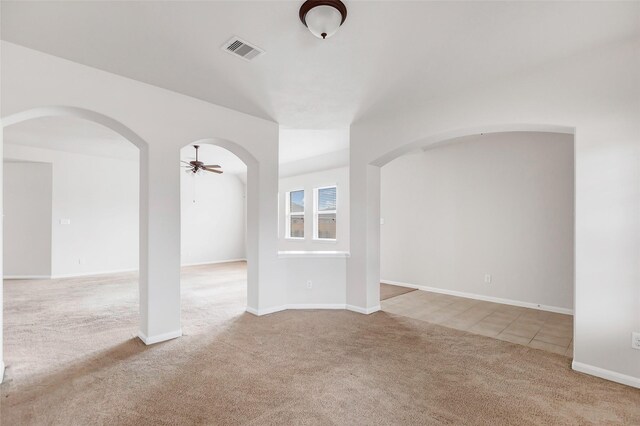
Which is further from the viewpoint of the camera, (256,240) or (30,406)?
(256,240)

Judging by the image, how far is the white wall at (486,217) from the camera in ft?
14.8

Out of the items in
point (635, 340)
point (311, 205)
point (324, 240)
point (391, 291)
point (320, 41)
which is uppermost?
point (320, 41)

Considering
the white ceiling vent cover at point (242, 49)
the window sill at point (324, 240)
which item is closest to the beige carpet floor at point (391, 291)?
the window sill at point (324, 240)

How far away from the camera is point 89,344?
10.4 feet

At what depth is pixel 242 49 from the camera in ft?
8.27

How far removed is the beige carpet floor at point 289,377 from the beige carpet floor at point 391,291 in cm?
133

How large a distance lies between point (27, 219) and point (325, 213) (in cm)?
651

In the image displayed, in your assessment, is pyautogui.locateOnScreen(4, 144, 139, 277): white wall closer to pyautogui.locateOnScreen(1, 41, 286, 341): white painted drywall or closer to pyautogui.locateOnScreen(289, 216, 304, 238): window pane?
pyautogui.locateOnScreen(289, 216, 304, 238): window pane

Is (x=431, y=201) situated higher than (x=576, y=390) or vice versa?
(x=431, y=201)

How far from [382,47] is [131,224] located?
755 centimetres

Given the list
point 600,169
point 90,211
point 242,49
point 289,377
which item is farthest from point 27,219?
point 600,169

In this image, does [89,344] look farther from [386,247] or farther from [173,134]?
[386,247]

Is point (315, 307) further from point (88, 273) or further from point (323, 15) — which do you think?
point (88, 273)

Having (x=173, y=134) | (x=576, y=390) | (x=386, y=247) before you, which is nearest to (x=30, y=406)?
(x=173, y=134)
